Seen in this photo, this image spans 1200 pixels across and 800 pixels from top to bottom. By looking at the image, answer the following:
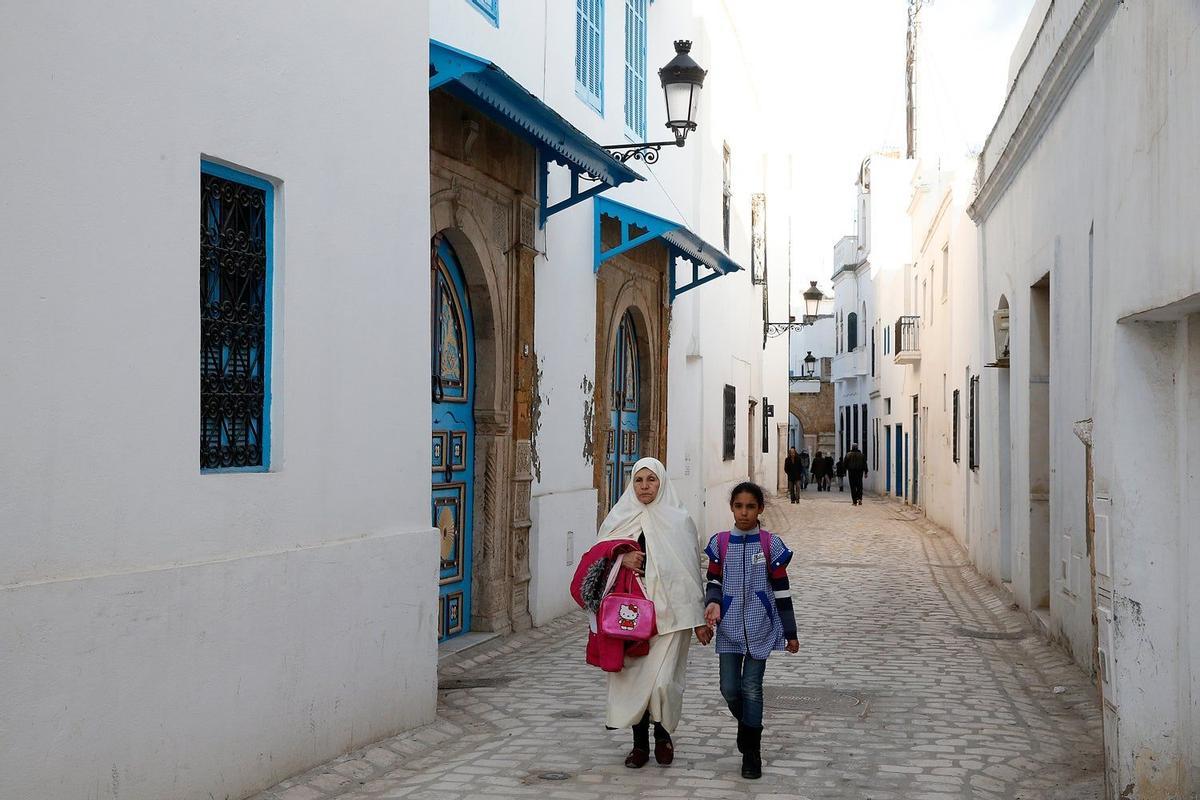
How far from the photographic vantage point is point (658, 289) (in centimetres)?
1519

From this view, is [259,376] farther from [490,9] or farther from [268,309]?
[490,9]

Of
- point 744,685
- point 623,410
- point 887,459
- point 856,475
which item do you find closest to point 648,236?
point 623,410

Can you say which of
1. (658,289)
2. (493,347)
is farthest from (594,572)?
(658,289)

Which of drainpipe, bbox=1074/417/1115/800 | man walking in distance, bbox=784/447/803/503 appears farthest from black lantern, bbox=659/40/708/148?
man walking in distance, bbox=784/447/803/503

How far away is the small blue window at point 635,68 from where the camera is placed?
13.5m

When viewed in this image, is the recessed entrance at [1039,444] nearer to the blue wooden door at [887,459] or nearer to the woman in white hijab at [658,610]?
the woman in white hijab at [658,610]

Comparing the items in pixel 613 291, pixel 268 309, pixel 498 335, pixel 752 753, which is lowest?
pixel 752 753

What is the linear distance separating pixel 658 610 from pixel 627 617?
15 cm

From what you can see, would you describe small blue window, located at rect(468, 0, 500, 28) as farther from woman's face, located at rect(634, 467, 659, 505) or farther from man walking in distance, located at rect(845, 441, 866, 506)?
man walking in distance, located at rect(845, 441, 866, 506)

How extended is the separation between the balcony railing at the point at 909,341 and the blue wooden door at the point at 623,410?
13.6 meters

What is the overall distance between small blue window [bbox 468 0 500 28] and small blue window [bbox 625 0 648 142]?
422 cm

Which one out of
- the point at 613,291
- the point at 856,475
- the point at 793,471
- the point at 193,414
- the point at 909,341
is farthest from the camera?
the point at 856,475

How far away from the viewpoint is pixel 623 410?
46.7 feet

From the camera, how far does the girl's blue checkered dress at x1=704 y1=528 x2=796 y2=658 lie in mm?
5840
